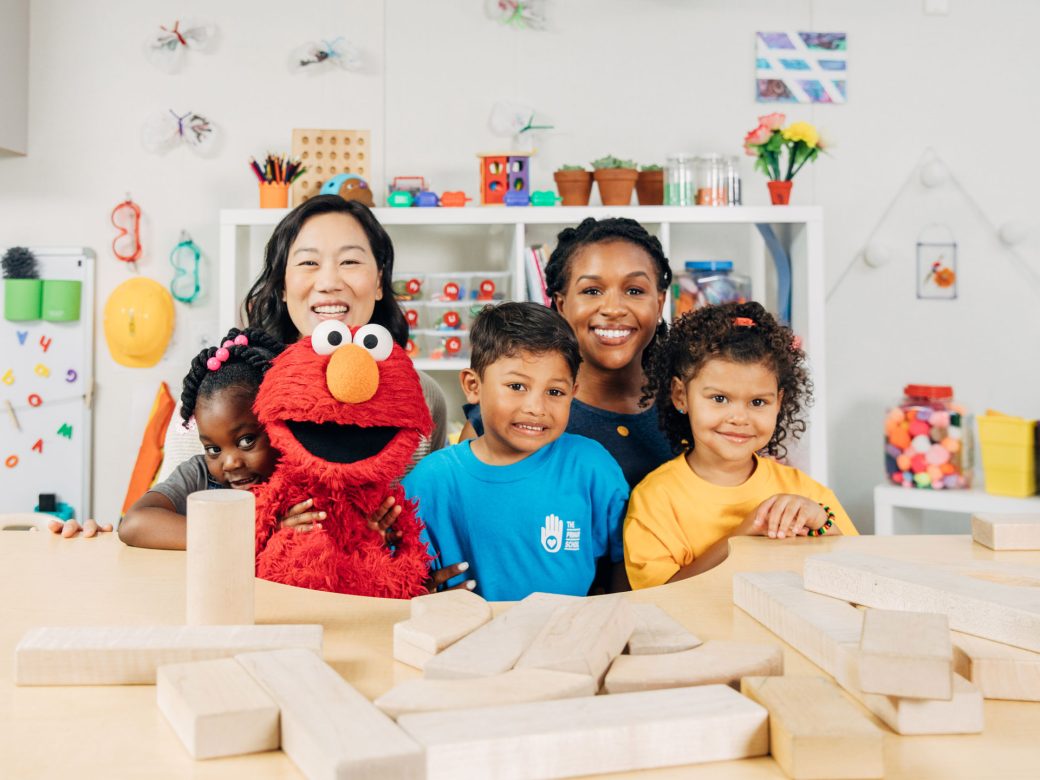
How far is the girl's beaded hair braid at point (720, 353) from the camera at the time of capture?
146 cm

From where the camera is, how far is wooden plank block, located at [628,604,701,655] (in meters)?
0.67

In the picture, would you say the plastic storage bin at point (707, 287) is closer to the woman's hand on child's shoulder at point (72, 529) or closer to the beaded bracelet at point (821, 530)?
the beaded bracelet at point (821, 530)

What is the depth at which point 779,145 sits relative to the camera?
2.61m

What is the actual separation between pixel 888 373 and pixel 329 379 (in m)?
2.41

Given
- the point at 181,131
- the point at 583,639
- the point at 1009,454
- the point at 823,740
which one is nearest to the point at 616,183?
the point at 1009,454

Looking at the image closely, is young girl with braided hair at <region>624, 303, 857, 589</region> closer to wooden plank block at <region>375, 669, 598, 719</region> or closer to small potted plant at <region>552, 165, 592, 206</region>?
wooden plank block at <region>375, 669, 598, 719</region>

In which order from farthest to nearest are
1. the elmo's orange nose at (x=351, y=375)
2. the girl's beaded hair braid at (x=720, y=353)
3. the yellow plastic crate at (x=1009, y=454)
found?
the yellow plastic crate at (x=1009, y=454) → the girl's beaded hair braid at (x=720, y=353) → the elmo's orange nose at (x=351, y=375)

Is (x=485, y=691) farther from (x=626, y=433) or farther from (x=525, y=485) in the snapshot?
(x=626, y=433)

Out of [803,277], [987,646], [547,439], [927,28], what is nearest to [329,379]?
[547,439]

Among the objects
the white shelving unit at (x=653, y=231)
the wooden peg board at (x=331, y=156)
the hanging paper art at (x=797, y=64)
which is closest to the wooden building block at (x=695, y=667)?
the white shelving unit at (x=653, y=231)

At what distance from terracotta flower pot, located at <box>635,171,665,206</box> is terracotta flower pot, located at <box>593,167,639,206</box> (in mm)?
50

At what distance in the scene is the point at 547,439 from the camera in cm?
140

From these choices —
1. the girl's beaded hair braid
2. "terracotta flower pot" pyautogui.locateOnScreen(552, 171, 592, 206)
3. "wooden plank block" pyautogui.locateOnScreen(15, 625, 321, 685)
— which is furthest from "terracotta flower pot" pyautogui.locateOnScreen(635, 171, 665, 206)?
"wooden plank block" pyautogui.locateOnScreen(15, 625, 321, 685)

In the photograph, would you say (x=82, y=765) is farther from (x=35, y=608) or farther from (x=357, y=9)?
(x=357, y=9)
